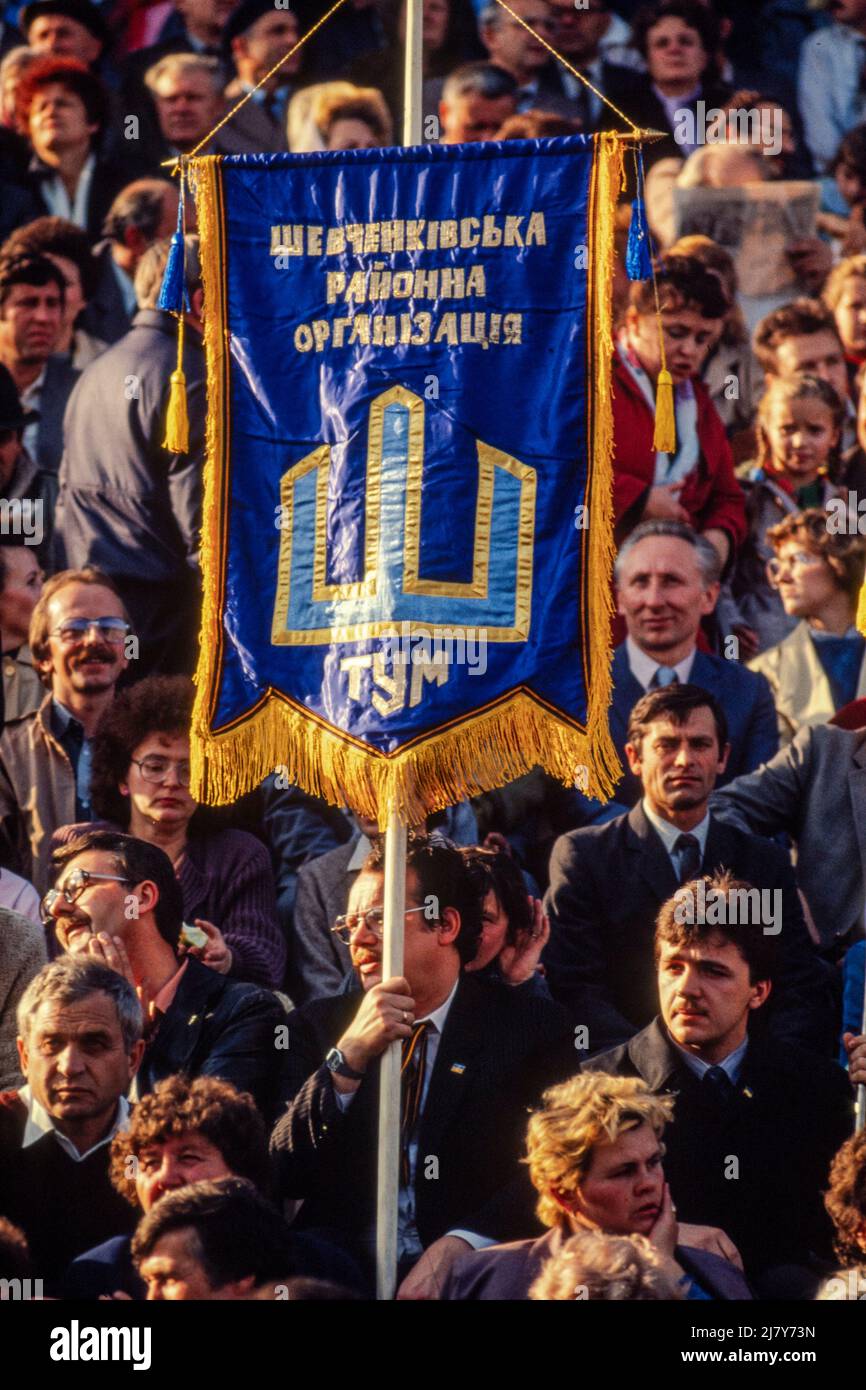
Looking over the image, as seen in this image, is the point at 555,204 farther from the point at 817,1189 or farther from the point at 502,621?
the point at 817,1189

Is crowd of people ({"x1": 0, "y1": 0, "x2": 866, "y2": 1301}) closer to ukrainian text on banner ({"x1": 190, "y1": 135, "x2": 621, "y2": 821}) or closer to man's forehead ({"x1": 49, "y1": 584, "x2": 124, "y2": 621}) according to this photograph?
man's forehead ({"x1": 49, "y1": 584, "x2": 124, "y2": 621})

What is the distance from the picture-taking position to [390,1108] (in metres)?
8.56

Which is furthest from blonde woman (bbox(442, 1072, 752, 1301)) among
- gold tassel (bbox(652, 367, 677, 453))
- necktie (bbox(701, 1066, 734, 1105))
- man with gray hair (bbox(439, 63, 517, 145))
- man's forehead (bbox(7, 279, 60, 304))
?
man with gray hair (bbox(439, 63, 517, 145))

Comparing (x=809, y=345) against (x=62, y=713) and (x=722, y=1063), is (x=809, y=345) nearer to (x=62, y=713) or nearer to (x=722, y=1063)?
(x=62, y=713)

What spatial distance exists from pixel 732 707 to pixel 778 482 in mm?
1349

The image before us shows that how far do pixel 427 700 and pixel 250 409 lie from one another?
1169mm

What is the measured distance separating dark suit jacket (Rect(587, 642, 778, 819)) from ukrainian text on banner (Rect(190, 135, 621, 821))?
1146mm

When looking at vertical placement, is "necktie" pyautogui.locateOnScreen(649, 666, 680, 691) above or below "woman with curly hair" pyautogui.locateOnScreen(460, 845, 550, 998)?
above

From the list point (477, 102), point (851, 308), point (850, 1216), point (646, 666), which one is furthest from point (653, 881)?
point (477, 102)

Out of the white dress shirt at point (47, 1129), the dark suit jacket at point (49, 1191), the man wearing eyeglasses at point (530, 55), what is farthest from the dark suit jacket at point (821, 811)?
the man wearing eyeglasses at point (530, 55)

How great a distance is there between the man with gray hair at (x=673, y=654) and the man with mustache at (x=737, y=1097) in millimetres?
1299

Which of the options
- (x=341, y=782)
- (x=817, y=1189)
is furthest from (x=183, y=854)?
(x=817, y=1189)

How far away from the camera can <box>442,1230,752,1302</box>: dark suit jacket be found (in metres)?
8.36

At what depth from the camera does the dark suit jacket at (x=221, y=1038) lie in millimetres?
9078
